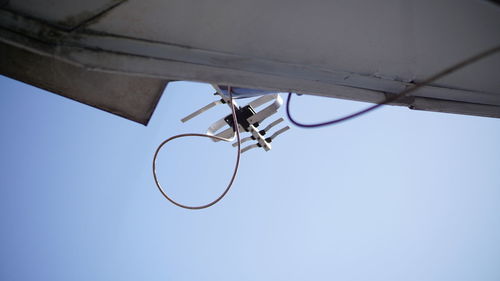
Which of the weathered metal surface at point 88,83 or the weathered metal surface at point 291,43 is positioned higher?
the weathered metal surface at point 291,43

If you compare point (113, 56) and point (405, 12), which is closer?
point (113, 56)

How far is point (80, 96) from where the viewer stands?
1310mm

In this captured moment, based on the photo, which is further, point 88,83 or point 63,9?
point 88,83

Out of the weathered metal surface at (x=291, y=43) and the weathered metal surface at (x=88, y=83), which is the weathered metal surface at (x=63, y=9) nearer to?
the weathered metal surface at (x=291, y=43)

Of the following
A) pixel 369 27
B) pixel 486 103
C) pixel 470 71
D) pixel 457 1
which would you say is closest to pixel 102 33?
pixel 369 27

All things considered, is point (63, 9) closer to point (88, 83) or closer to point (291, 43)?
point (88, 83)

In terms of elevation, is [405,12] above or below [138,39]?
above

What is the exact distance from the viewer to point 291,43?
121cm

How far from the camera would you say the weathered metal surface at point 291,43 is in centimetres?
95

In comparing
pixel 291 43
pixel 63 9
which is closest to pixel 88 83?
pixel 63 9

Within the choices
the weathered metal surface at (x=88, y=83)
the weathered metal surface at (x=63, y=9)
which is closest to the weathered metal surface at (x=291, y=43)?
the weathered metal surface at (x=63, y=9)

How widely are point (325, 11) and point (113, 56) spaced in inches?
31.5

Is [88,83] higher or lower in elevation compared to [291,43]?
lower

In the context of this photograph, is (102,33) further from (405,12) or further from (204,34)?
(405,12)
